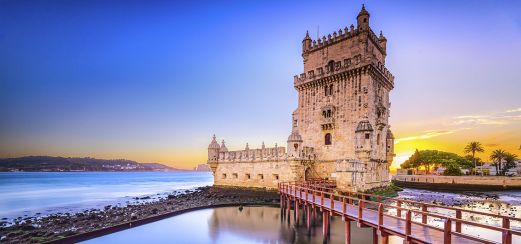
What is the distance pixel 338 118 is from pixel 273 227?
13384mm

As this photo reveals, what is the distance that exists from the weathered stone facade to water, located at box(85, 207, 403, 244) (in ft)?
21.0

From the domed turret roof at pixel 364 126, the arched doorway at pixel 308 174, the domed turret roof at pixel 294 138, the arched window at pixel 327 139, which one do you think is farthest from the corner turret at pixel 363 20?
the arched doorway at pixel 308 174

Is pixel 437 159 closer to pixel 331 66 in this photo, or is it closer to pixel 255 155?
pixel 331 66

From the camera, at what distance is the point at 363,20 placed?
89.5ft

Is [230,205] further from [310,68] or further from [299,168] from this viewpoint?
[310,68]

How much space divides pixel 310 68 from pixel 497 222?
68.0ft

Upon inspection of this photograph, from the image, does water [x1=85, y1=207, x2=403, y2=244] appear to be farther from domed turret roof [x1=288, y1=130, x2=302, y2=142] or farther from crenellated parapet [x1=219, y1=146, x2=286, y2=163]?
crenellated parapet [x1=219, y1=146, x2=286, y2=163]

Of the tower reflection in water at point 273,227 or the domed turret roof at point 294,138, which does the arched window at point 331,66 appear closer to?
the domed turret roof at point 294,138

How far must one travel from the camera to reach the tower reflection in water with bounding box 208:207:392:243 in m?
16.0

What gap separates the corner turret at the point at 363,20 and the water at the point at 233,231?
17.9 meters

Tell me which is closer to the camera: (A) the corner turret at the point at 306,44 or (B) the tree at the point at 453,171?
(A) the corner turret at the point at 306,44

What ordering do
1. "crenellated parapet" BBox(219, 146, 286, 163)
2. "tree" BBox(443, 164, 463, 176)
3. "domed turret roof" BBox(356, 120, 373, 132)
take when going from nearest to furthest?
"domed turret roof" BBox(356, 120, 373, 132), "crenellated parapet" BBox(219, 146, 286, 163), "tree" BBox(443, 164, 463, 176)

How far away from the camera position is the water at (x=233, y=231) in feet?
52.9

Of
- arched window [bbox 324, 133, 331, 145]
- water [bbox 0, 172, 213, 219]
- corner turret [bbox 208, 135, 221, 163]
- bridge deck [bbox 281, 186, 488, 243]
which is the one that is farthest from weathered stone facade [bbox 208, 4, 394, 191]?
water [bbox 0, 172, 213, 219]
